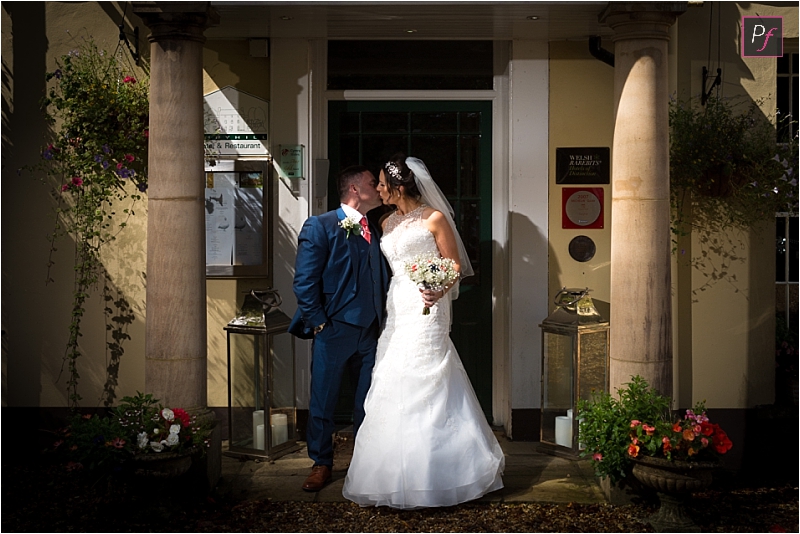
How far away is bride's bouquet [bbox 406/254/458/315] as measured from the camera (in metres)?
5.39

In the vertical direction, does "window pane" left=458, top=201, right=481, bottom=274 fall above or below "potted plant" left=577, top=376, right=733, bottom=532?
above

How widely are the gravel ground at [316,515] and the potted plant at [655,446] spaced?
0.78 ft

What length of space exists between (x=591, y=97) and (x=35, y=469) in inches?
211

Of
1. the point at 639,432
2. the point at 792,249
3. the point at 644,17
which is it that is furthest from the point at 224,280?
the point at 792,249

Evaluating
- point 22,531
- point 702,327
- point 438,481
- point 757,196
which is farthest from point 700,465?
point 22,531

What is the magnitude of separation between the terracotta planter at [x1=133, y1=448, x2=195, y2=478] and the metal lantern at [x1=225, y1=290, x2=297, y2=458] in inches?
47.5

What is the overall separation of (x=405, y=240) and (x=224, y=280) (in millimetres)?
1980

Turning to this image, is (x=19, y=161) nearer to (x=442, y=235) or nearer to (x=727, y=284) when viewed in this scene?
(x=442, y=235)

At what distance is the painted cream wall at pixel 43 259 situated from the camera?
6738 mm

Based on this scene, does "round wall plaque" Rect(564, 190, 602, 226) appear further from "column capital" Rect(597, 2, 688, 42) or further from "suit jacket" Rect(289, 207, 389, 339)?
"suit jacket" Rect(289, 207, 389, 339)

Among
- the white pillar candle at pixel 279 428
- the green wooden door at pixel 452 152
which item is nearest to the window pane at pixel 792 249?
the green wooden door at pixel 452 152

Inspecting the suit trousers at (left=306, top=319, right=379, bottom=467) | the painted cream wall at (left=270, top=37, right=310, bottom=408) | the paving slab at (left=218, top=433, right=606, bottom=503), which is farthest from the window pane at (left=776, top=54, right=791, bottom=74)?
the suit trousers at (left=306, top=319, right=379, bottom=467)

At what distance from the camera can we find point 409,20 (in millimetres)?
6168

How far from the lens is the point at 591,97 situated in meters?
6.82
